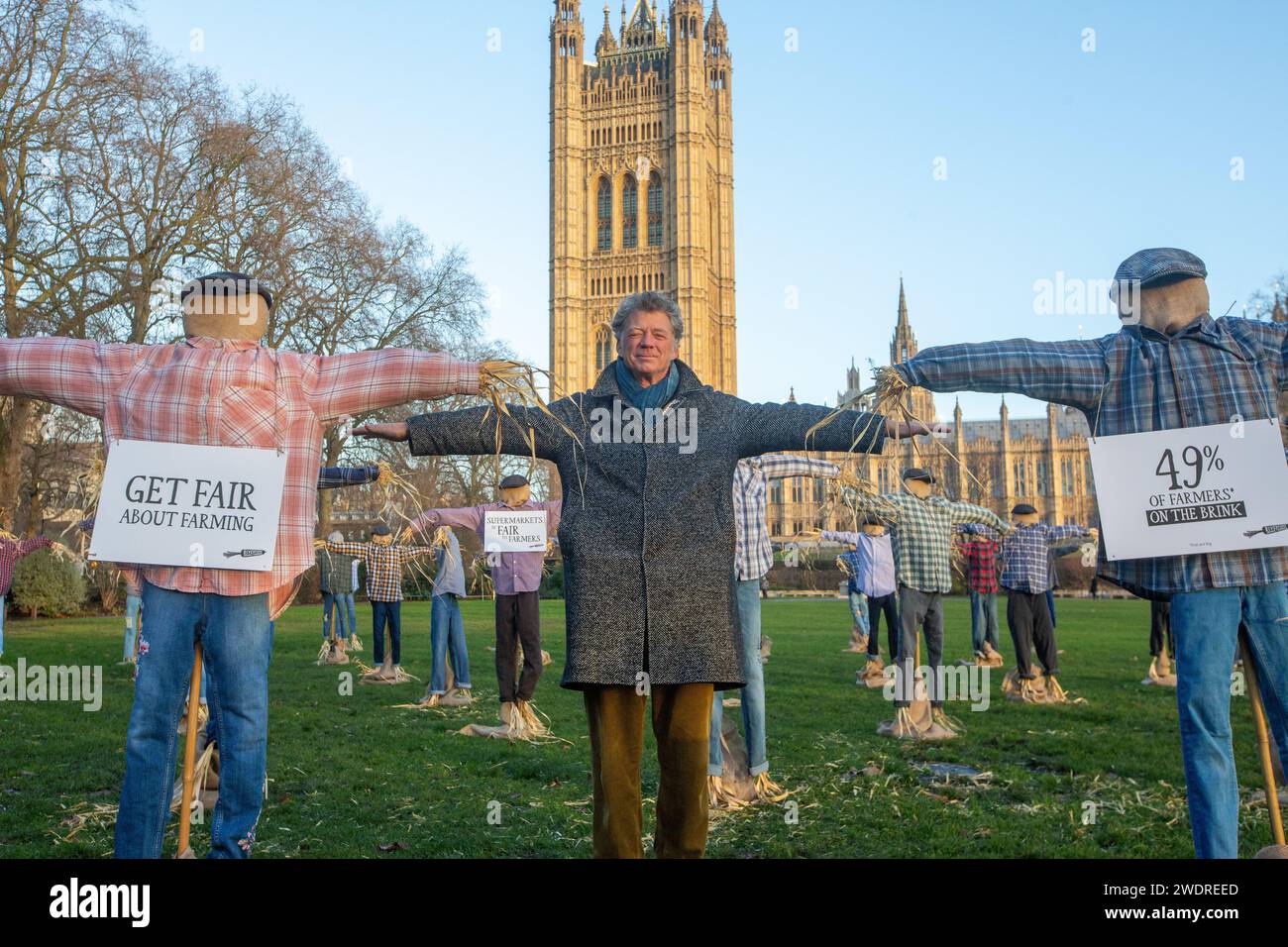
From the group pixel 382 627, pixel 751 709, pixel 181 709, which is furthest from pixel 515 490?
pixel 181 709

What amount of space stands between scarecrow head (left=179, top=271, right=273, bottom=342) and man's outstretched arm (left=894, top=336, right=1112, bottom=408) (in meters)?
2.69

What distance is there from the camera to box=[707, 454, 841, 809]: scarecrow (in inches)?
257

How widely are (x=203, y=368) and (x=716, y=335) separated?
307ft

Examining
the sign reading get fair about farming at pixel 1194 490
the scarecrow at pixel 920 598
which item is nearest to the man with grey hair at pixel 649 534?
the sign reading get fair about farming at pixel 1194 490

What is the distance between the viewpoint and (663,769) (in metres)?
3.97

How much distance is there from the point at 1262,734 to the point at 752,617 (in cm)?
304

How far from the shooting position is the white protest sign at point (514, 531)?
985 centimetres

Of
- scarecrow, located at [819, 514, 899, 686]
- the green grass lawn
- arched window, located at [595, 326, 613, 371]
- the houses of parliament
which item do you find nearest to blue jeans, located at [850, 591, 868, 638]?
scarecrow, located at [819, 514, 899, 686]

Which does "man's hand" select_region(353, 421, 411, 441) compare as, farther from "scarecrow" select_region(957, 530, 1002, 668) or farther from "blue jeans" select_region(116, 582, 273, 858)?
"scarecrow" select_region(957, 530, 1002, 668)

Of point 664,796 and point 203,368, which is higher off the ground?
point 203,368

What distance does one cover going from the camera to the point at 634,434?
4.16 m

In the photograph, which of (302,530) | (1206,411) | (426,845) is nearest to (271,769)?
(426,845)
